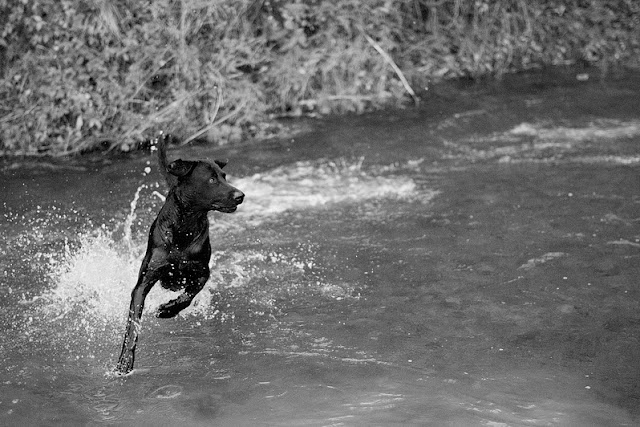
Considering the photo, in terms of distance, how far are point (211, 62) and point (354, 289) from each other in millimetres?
5515

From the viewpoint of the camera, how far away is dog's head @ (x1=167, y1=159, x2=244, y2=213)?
573cm

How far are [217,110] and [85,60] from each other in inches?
70.7

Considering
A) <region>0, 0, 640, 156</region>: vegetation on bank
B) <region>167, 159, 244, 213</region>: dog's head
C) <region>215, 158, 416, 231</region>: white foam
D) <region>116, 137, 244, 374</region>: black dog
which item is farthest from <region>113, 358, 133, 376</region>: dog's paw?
<region>0, 0, 640, 156</region>: vegetation on bank

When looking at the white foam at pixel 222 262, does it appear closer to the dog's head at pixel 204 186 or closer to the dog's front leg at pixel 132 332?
the dog's front leg at pixel 132 332

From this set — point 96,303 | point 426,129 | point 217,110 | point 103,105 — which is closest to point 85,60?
point 103,105

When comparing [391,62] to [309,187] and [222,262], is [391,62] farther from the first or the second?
[222,262]

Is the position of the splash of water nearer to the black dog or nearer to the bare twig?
the black dog

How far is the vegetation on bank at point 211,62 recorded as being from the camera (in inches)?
423

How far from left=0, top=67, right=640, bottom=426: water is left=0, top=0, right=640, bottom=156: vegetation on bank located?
0.59 m

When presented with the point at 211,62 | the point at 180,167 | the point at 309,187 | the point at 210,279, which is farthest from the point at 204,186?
the point at 211,62

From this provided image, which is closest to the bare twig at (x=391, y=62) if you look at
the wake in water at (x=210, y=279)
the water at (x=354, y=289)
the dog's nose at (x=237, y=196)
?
the water at (x=354, y=289)

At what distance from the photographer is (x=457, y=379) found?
224 inches

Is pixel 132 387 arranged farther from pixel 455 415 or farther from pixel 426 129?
pixel 426 129

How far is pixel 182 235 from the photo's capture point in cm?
591
